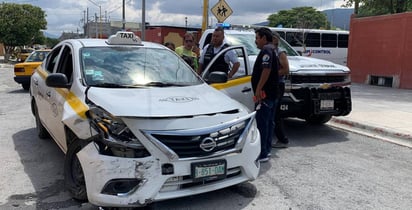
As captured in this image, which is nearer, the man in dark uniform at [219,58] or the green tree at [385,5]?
the man in dark uniform at [219,58]

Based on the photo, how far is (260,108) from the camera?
216 inches

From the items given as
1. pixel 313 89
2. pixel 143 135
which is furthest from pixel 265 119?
pixel 143 135

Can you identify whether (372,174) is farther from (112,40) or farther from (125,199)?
(112,40)

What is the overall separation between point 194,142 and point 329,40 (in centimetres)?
2506

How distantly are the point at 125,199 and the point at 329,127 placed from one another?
18.7 feet

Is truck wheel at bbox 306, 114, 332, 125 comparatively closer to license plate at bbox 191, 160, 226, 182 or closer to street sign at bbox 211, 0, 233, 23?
license plate at bbox 191, 160, 226, 182

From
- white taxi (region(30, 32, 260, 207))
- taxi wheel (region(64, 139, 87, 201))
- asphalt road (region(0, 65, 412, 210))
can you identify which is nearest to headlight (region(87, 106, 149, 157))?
white taxi (region(30, 32, 260, 207))

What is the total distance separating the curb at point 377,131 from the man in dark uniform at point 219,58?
10.1ft

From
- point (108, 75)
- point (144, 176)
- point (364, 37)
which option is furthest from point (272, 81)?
point (364, 37)

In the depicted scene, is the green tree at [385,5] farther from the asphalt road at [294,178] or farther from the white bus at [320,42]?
the asphalt road at [294,178]

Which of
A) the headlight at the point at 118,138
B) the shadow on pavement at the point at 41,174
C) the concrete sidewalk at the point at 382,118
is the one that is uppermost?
the headlight at the point at 118,138

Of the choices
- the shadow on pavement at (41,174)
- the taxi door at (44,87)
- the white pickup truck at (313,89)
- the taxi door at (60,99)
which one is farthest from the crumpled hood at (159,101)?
the white pickup truck at (313,89)

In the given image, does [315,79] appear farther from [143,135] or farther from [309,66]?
[143,135]

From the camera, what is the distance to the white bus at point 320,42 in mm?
25281
